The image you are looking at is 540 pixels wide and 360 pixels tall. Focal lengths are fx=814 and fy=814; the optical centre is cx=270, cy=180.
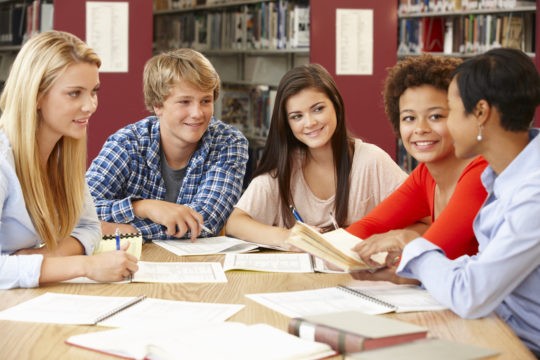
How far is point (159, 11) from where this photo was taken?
7.02 meters

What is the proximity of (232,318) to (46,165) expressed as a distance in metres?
0.81

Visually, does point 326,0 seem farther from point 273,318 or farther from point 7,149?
point 273,318

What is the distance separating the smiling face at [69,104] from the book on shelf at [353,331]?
3.04 ft

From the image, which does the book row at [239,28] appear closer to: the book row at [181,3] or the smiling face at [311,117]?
the book row at [181,3]

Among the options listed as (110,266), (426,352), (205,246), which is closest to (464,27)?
(205,246)

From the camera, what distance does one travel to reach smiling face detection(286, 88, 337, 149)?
2.64 metres

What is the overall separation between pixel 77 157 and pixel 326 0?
2.87 meters

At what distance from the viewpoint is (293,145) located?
2.75m

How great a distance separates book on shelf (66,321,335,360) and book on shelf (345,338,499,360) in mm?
137

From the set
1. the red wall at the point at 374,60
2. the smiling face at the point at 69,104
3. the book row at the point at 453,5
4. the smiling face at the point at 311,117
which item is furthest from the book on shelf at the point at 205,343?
the book row at the point at 453,5

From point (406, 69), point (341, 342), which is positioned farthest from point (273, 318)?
point (406, 69)

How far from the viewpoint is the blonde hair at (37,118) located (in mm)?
1942

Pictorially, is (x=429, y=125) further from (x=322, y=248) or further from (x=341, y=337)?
(x=341, y=337)

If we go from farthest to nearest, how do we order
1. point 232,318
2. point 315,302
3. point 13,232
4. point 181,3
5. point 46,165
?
point 181,3, point 46,165, point 13,232, point 315,302, point 232,318
